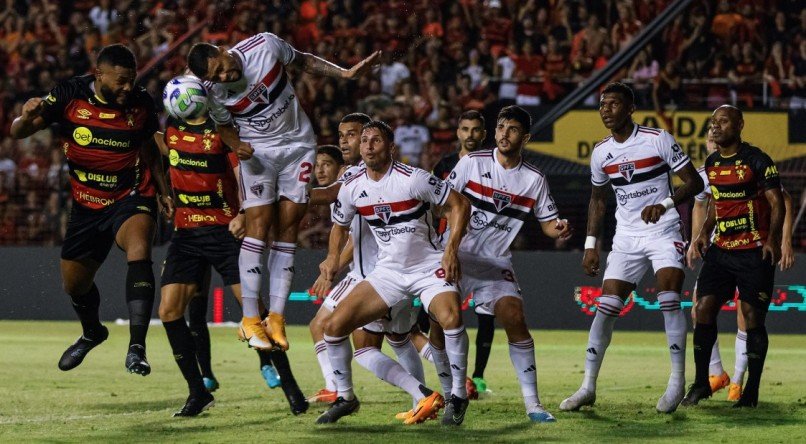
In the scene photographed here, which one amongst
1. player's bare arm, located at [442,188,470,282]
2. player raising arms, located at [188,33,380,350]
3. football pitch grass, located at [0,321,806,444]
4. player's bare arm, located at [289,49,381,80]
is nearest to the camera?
football pitch grass, located at [0,321,806,444]

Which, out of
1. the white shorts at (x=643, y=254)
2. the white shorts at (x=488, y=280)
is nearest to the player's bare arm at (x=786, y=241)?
the white shorts at (x=643, y=254)

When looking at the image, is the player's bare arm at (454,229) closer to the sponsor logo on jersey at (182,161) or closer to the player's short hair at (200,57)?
the player's short hair at (200,57)

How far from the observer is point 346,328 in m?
8.84

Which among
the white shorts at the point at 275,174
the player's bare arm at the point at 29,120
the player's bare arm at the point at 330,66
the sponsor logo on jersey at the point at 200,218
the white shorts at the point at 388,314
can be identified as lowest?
the white shorts at the point at 388,314

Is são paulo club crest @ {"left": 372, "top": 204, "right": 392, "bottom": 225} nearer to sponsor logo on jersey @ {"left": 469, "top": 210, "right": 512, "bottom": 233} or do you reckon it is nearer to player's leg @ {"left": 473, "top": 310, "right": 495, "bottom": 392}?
sponsor logo on jersey @ {"left": 469, "top": 210, "right": 512, "bottom": 233}

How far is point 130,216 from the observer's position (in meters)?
9.96

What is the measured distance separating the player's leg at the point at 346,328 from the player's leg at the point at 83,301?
7.34 feet

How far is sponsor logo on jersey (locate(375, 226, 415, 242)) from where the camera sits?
895 centimetres

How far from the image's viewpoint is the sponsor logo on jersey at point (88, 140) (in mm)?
9914

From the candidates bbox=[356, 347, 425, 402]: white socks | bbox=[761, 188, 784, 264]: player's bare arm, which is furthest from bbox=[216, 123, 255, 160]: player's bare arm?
bbox=[761, 188, 784, 264]: player's bare arm

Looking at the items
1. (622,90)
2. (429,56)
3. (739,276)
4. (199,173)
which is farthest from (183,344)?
(429,56)

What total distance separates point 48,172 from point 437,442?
1125 cm

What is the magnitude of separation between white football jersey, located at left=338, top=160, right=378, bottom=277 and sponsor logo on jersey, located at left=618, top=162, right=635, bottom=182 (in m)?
1.92

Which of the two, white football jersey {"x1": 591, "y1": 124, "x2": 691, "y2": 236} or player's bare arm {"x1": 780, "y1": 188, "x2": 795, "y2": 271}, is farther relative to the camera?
player's bare arm {"x1": 780, "y1": 188, "x2": 795, "y2": 271}
